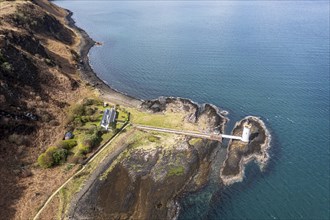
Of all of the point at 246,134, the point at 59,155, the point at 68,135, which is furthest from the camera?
the point at 68,135

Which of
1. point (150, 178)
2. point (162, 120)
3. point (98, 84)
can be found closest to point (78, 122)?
point (162, 120)

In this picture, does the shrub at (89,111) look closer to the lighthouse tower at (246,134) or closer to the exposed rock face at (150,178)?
the exposed rock face at (150,178)

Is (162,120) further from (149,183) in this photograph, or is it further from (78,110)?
(149,183)

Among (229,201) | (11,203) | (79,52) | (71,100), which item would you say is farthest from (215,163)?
(79,52)

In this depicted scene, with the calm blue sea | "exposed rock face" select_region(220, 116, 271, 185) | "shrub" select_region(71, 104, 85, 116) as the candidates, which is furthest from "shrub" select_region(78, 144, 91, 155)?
"exposed rock face" select_region(220, 116, 271, 185)

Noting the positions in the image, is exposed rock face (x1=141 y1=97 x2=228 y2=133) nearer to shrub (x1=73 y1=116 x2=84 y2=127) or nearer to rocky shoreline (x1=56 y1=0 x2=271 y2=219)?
rocky shoreline (x1=56 y1=0 x2=271 y2=219)
